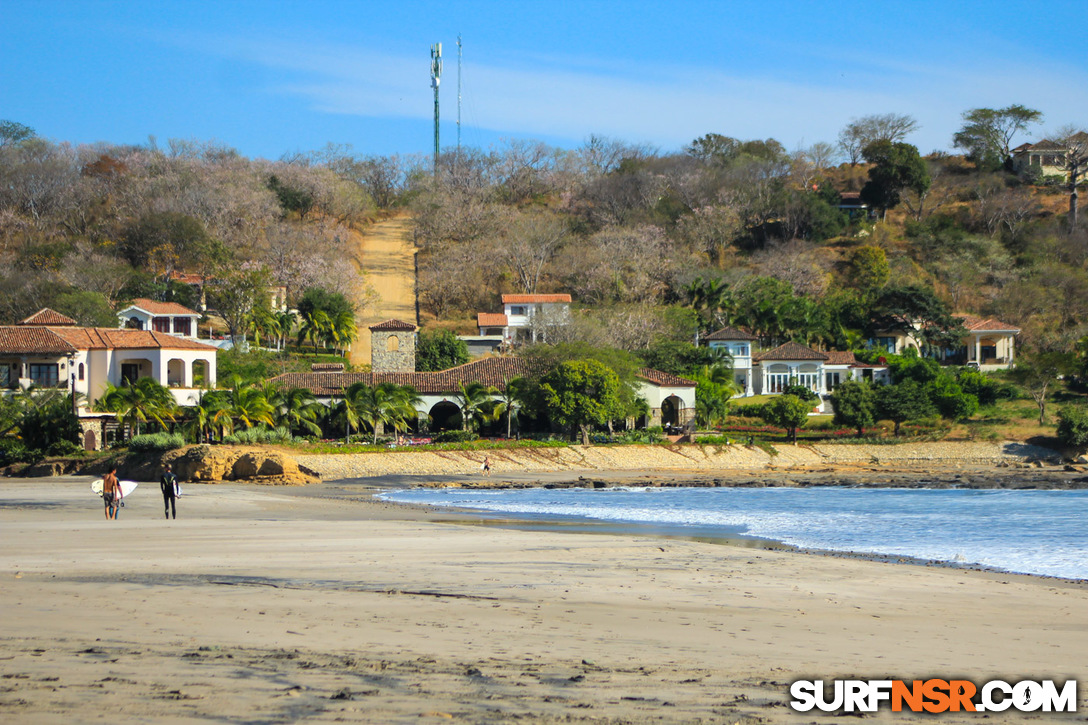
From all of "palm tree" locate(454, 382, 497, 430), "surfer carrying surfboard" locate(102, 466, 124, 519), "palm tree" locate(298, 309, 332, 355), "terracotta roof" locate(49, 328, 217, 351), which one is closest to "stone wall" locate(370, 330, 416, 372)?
"palm tree" locate(454, 382, 497, 430)

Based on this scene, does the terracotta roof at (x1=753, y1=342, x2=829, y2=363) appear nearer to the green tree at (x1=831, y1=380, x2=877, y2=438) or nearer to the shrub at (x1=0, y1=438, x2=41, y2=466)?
the green tree at (x1=831, y1=380, x2=877, y2=438)

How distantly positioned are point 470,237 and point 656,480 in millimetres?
47725

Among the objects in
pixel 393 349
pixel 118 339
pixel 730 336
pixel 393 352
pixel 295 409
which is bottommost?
pixel 295 409

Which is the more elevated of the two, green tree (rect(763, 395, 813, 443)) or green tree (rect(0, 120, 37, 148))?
green tree (rect(0, 120, 37, 148))

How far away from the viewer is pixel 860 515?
2477 centimetres

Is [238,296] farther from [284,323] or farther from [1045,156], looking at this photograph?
[1045,156]

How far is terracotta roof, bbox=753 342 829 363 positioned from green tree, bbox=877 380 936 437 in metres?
7.93

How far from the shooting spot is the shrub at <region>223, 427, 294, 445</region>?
38.2 meters

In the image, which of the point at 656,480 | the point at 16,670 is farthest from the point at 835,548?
the point at 656,480

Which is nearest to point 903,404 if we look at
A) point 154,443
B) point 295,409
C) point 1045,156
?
point 295,409

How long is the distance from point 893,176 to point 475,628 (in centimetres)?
8902

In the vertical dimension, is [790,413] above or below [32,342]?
below

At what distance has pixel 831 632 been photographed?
9250 millimetres

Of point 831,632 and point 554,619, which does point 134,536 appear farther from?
point 831,632
